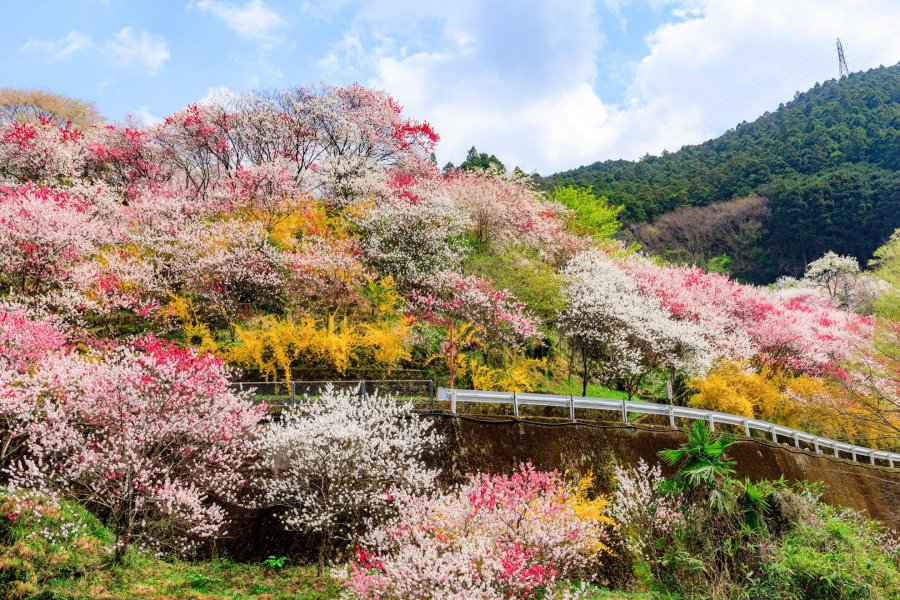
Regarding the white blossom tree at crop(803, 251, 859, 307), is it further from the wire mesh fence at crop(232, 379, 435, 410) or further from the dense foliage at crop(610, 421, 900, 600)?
the wire mesh fence at crop(232, 379, 435, 410)

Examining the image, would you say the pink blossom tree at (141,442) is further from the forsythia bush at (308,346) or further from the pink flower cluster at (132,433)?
the forsythia bush at (308,346)

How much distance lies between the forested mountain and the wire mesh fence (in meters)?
49.4

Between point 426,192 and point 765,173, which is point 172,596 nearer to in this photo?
point 426,192

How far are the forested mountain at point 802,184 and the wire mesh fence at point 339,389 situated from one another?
162ft

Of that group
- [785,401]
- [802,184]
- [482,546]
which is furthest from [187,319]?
[802,184]

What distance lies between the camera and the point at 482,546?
8500 millimetres

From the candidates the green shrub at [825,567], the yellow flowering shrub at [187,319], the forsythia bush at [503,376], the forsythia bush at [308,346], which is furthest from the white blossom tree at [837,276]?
the yellow flowering shrub at [187,319]

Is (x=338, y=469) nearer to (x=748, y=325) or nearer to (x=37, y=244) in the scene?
(x=37, y=244)

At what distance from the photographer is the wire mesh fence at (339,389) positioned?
43.2ft

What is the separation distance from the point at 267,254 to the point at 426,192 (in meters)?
9.12

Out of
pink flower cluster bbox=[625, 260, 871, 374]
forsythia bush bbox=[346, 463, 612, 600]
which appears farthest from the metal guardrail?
pink flower cluster bbox=[625, 260, 871, 374]

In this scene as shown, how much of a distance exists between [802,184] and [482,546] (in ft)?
230

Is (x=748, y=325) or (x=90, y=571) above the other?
(x=748, y=325)

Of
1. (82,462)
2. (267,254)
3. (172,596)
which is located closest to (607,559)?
(172,596)
